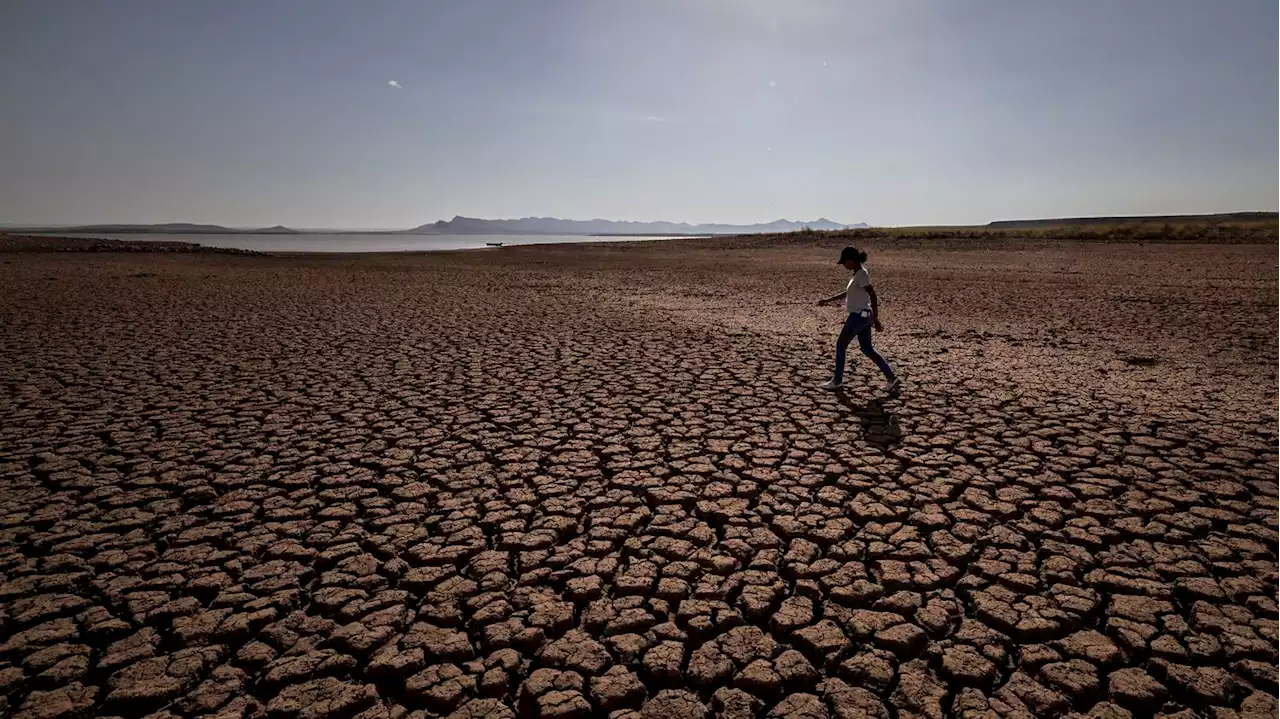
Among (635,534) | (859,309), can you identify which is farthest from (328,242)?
(635,534)

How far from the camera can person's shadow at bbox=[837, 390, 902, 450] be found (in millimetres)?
4355

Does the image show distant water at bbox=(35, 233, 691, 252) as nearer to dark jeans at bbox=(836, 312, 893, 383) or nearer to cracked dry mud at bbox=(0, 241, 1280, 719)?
cracked dry mud at bbox=(0, 241, 1280, 719)

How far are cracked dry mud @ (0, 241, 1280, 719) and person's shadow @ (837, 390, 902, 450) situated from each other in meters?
0.05

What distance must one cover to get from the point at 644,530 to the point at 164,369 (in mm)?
6184

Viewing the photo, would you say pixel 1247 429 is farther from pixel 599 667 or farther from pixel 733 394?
pixel 599 667

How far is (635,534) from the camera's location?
10.1 feet

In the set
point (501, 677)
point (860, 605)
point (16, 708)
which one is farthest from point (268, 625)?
point (860, 605)

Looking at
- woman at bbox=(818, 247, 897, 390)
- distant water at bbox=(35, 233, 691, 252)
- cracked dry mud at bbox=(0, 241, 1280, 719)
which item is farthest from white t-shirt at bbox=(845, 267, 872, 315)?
distant water at bbox=(35, 233, 691, 252)

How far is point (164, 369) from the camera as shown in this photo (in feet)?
20.9

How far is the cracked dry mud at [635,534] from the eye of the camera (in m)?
2.08

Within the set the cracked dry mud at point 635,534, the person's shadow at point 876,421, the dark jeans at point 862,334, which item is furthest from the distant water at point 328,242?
the person's shadow at point 876,421

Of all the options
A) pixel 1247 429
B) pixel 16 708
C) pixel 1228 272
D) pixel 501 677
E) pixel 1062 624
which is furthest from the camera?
pixel 1228 272

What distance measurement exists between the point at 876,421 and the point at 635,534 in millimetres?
2628

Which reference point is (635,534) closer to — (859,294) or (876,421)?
(876,421)
